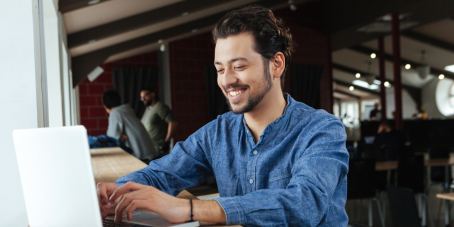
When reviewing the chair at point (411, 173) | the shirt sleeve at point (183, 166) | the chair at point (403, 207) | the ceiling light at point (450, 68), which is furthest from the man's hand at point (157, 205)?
the ceiling light at point (450, 68)

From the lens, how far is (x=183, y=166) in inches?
56.4

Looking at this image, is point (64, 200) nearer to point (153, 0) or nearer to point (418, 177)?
point (153, 0)

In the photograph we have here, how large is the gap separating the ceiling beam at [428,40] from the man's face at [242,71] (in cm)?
1180

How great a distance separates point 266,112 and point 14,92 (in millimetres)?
844

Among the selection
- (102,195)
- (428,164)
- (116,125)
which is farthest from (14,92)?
(428,164)

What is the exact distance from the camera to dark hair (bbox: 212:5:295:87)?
128 centimetres

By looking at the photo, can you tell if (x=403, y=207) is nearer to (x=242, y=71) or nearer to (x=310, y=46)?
(x=242, y=71)

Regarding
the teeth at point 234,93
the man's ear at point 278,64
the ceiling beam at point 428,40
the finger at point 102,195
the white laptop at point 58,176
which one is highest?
the ceiling beam at point 428,40

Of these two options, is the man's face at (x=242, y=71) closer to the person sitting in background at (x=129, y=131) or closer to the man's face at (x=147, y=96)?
the person sitting in background at (x=129, y=131)

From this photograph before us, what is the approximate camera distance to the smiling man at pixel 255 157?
929 mm

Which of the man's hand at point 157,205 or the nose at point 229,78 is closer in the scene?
the man's hand at point 157,205

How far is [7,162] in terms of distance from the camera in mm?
1251

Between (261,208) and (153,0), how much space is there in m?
3.93

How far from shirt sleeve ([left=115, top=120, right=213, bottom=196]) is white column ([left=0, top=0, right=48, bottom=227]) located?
0.42 metres
